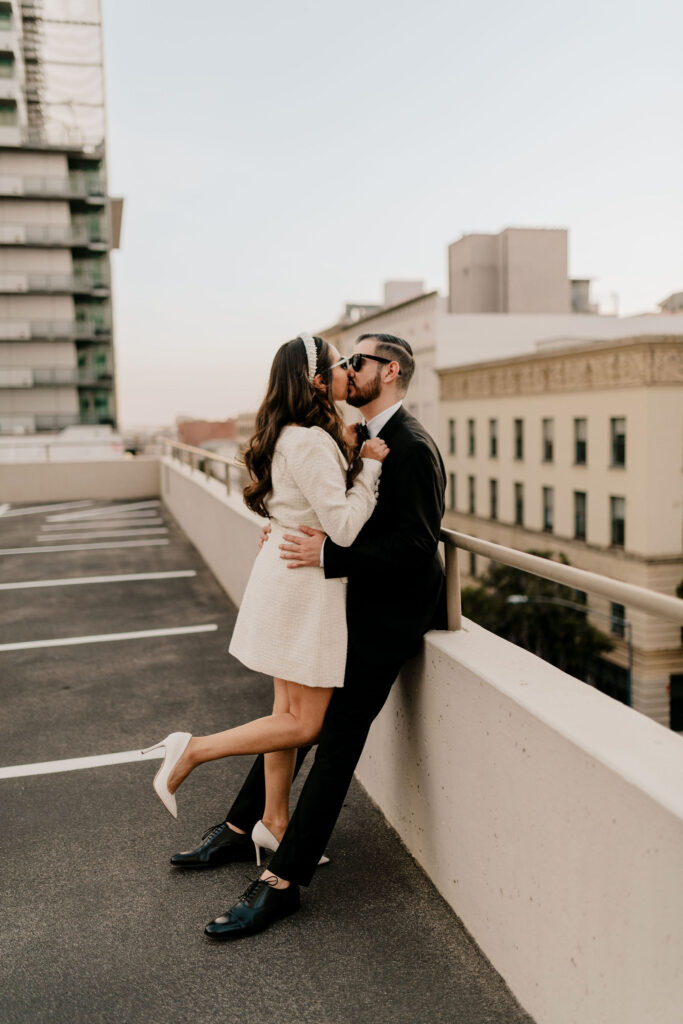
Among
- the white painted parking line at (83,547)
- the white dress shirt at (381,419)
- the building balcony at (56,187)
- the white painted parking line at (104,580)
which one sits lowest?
the white painted parking line at (104,580)

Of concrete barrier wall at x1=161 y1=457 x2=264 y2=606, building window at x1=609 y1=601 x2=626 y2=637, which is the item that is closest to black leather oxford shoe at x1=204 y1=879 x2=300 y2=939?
concrete barrier wall at x1=161 y1=457 x2=264 y2=606

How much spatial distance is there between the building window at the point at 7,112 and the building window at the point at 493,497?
41.1 metres

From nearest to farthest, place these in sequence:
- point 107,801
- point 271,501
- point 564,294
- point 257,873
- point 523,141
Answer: point 271,501 < point 257,873 < point 107,801 < point 523,141 < point 564,294

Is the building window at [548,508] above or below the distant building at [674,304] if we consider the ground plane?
below

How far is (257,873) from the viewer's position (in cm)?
335

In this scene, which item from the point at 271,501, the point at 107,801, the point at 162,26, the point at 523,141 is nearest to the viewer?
the point at 271,501

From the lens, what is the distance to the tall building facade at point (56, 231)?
6150 centimetres

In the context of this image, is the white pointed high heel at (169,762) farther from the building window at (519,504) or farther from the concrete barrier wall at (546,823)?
the building window at (519,504)

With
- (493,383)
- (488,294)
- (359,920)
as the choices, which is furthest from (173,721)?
(488,294)

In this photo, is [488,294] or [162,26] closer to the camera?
[162,26]

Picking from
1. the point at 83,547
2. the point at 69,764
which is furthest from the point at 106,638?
the point at 83,547

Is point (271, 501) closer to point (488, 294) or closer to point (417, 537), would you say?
point (417, 537)

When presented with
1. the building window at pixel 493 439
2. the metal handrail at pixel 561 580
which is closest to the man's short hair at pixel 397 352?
the metal handrail at pixel 561 580

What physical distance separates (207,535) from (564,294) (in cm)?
6917
